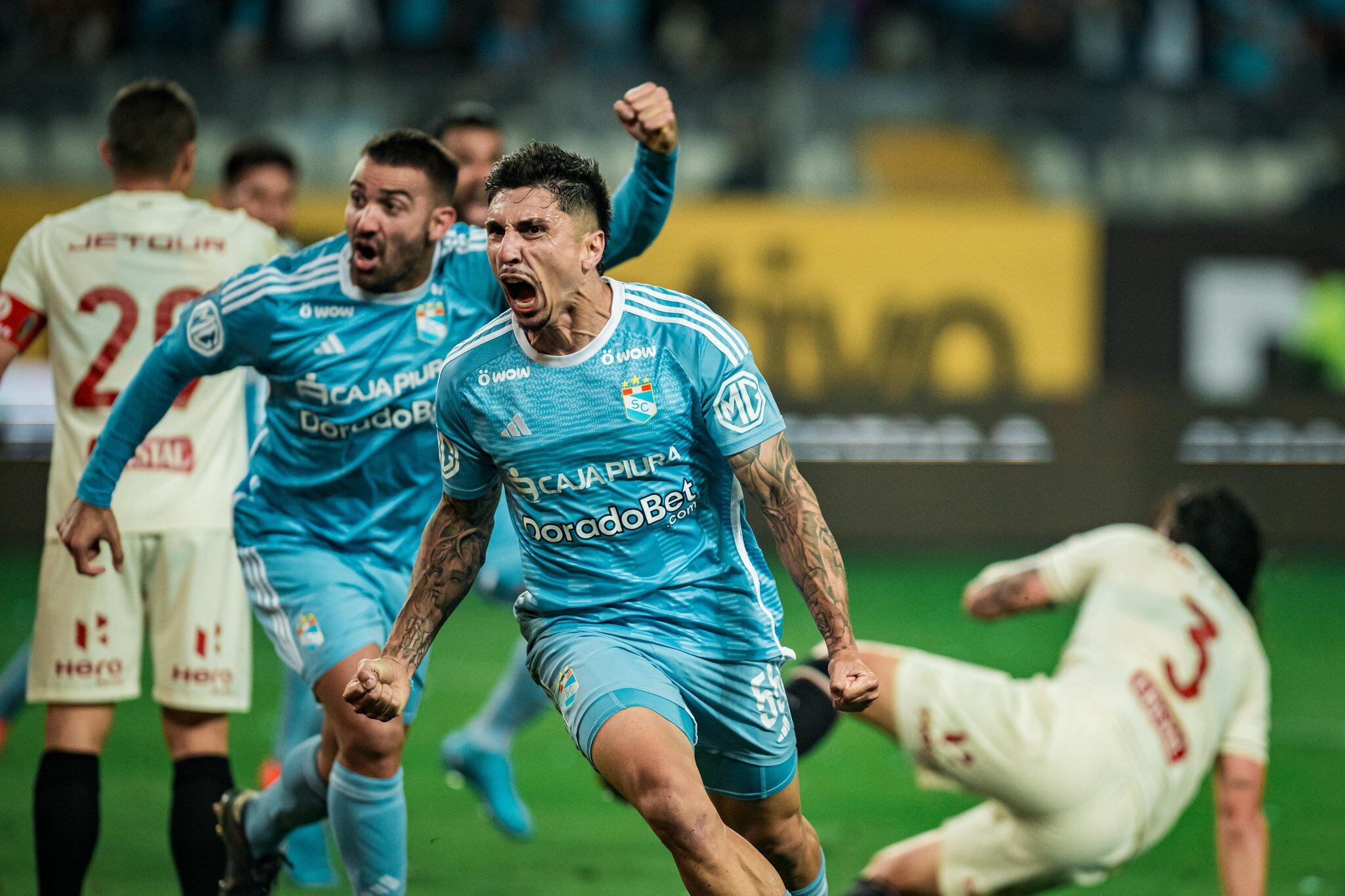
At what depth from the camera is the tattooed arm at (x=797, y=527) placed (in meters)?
3.53

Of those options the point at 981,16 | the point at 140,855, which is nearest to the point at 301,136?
the point at 981,16

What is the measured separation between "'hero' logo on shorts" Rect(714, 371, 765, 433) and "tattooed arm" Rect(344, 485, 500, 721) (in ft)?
2.00

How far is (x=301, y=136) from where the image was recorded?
480 inches

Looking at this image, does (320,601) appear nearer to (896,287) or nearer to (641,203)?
(641,203)

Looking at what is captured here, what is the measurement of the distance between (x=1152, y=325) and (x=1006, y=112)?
2.10 meters

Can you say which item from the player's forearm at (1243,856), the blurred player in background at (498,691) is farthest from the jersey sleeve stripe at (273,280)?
the player's forearm at (1243,856)

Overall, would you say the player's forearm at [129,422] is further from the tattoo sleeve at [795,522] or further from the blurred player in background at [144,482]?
the tattoo sleeve at [795,522]

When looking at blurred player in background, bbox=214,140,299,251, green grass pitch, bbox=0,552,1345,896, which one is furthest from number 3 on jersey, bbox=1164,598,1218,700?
blurred player in background, bbox=214,140,299,251

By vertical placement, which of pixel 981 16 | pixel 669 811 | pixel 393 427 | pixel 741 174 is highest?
pixel 981 16

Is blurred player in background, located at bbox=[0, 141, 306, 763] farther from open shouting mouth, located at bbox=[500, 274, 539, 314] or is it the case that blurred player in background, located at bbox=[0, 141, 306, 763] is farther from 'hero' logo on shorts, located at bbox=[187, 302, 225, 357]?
open shouting mouth, located at bbox=[500, 274, 539, 314]

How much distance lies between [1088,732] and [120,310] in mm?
2997

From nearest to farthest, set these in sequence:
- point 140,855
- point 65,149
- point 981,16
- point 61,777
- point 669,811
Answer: point 669,811 < point 61,777 < point 140,855 < point 65,149 < point 981,16

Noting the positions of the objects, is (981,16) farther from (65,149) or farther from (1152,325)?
(65,149)

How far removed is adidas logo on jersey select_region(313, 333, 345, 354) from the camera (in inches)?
169
